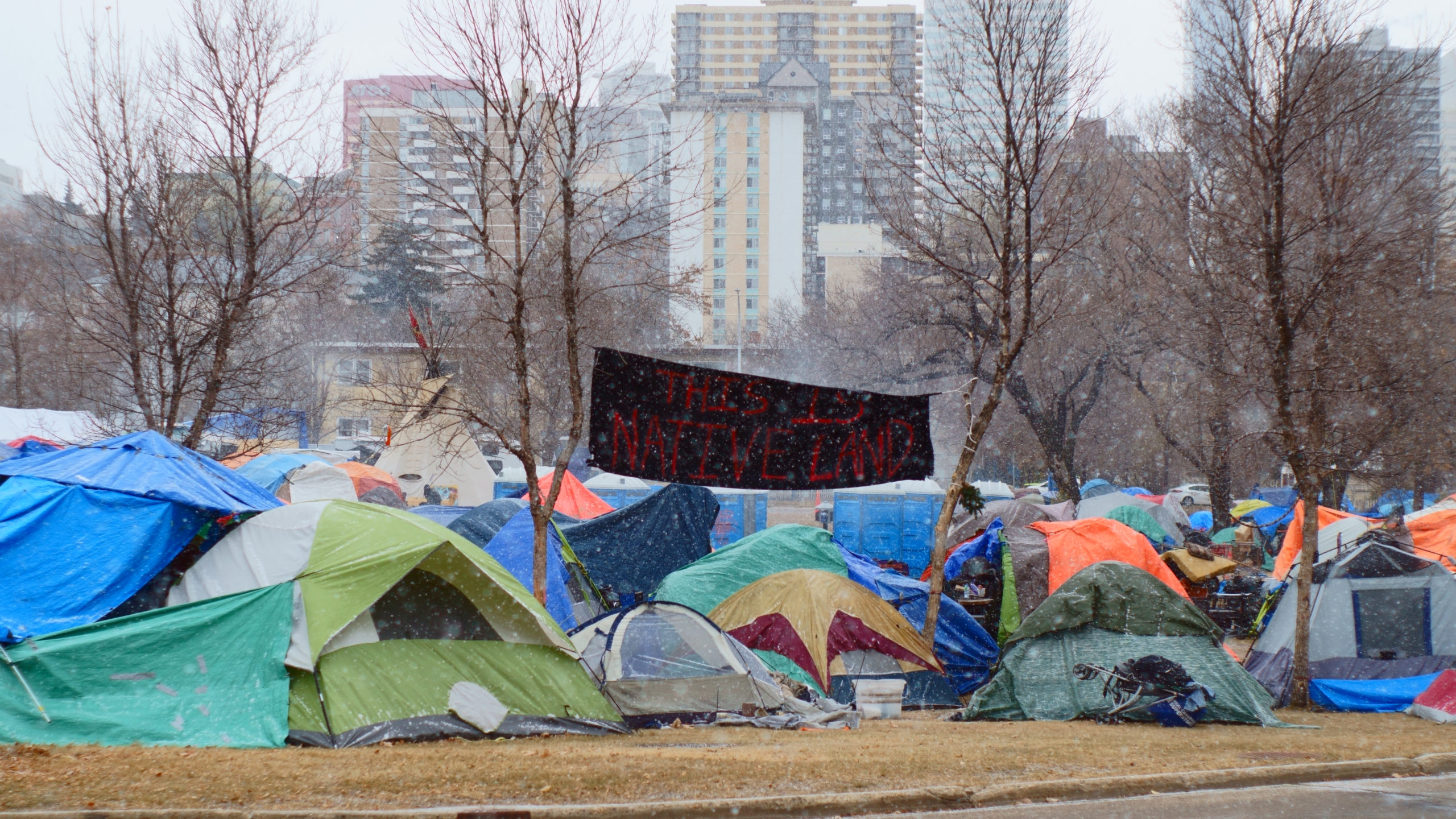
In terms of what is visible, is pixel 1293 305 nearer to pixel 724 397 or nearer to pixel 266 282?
pixel 724 397

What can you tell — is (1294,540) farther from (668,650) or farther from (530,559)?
(530,559)

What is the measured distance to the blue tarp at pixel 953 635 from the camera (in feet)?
43.3

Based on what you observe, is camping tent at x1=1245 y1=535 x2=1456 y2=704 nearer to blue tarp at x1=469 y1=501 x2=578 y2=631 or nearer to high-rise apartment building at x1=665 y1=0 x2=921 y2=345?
blue tarp at x1=469 y1=501 x2=578 y2=631

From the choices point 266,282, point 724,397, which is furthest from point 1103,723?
point 266,282

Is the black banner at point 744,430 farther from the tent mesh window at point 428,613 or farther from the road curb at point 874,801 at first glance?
the road curb at point 874,801

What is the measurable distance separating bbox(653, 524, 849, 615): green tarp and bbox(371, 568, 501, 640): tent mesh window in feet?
11.6

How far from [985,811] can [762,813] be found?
148 centimetres

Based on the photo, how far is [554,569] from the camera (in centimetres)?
1403

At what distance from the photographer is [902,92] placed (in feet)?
38.5

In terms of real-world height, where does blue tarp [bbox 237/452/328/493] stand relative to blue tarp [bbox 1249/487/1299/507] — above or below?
above

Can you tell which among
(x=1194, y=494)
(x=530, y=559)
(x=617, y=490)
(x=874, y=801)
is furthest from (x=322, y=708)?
(x=1194, y=494)

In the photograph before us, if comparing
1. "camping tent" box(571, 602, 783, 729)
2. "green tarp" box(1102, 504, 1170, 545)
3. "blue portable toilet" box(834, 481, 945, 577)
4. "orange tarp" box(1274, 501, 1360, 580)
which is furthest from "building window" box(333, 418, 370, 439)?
"camping tent" box(571, 602, 783, 729)

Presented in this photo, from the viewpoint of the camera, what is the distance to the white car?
43906 mm

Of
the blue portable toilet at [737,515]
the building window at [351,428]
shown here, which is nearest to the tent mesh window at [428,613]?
the blue portable toilet at [737,515]
